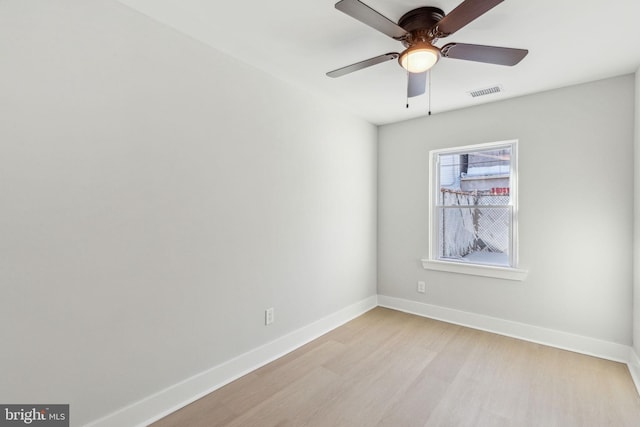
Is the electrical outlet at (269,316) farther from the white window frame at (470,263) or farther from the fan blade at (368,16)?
the fan blade at (368,16)

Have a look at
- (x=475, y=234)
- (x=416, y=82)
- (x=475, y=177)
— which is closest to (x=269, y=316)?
(x=416, y=82)

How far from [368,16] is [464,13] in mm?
458

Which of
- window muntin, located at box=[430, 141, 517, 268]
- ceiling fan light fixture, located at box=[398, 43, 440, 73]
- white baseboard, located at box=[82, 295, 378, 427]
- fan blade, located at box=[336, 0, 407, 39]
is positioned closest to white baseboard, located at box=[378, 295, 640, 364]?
window muntin, located at box=[430, 141, 517, 268]

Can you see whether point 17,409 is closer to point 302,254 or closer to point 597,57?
point 302,254

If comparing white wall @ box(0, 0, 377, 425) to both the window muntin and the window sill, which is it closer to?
the window sill

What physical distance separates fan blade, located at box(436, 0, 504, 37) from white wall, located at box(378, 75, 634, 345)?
194 cm

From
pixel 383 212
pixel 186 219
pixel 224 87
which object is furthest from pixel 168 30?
pixel 383 212

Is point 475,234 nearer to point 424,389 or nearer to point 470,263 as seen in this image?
point 470,263

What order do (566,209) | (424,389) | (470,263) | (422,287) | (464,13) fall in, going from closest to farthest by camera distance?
(464,13) < (424,389) < (566,209) < (470,263) < (422,287)

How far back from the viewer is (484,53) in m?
1.77

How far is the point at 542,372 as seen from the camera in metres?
2.41

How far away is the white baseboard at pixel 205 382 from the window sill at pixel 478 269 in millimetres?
1397

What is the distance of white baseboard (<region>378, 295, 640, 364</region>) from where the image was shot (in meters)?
2.63

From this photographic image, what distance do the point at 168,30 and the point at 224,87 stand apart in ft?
1.55
